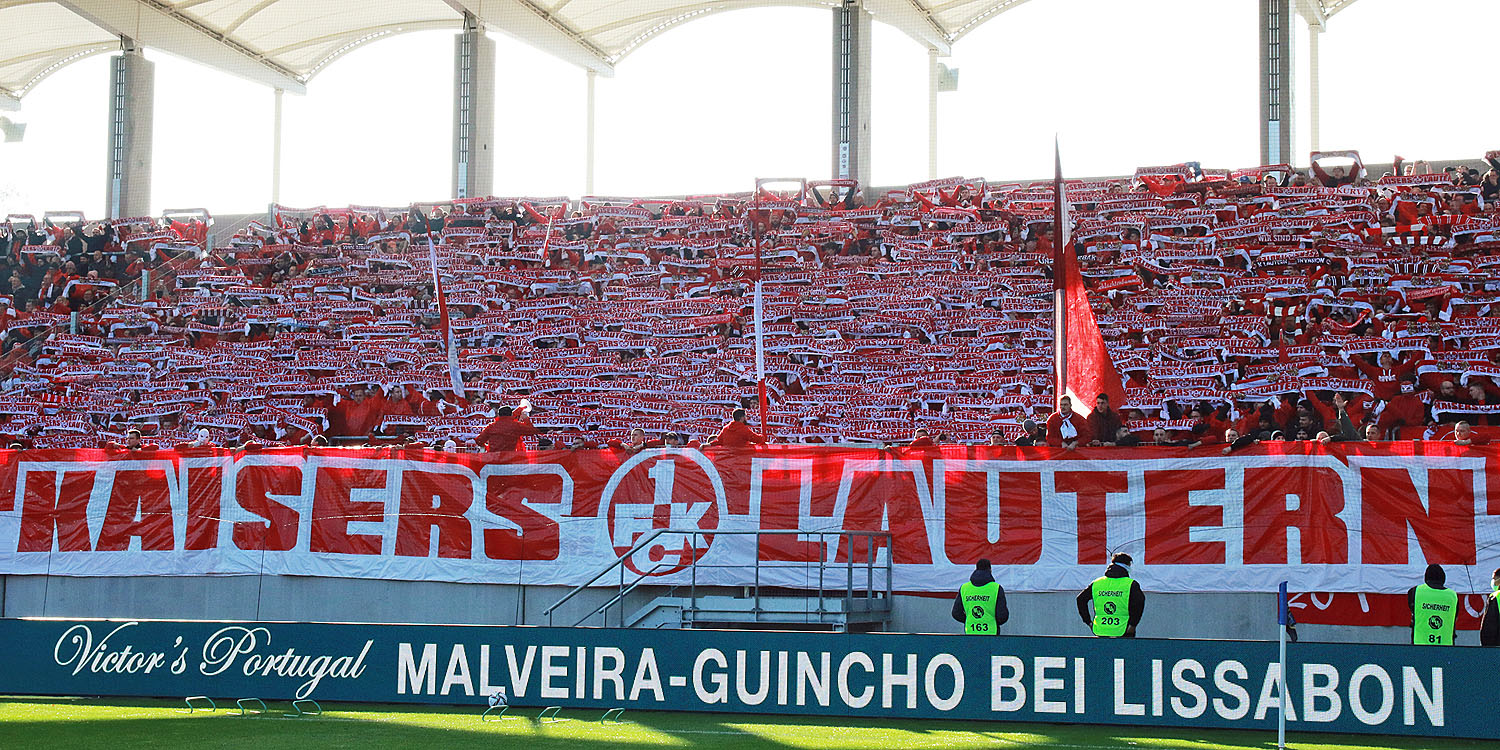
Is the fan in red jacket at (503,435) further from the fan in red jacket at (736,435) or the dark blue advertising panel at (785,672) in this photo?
the dark blue advertising panel at (785,672)

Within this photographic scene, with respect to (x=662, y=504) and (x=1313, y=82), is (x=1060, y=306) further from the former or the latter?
(x=1313, y=82)

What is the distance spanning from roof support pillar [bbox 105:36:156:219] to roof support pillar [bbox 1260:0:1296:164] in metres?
22.9

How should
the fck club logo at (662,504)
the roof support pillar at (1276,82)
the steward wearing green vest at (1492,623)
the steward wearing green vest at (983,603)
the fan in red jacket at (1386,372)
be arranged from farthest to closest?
the roof support pillar at (1276,82), the fan in red jacket at (1386,372), the fck club logo at (662,504), the steward wearing green vest at (983,603), the steward wearing green vest at (1492,623)

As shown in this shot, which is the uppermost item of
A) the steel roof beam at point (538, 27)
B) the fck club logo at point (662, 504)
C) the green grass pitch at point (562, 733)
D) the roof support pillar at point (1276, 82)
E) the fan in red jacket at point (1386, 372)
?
the steel roof beam at point (538, 27)

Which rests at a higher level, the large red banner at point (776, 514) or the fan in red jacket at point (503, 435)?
the fan in red jacket at point (503, 435)

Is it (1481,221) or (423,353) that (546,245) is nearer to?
(423,353)

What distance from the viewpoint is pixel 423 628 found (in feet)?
38.3

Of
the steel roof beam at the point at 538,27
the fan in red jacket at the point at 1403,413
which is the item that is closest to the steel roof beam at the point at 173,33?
the steel roof beam at the point at 538,27

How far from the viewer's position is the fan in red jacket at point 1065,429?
48.9 ft

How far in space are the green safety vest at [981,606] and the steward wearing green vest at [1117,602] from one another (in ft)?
2.63

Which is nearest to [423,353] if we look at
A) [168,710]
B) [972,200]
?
[972,200]

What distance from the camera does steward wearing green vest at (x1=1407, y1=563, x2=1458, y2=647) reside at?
11891 mm

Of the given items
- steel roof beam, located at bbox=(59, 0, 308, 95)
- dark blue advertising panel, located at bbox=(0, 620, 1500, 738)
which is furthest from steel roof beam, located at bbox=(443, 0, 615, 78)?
dark blue advertising panel, located at bbox=(0, 620, 1500, 738)

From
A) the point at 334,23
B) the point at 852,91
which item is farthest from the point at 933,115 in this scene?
the point at 334,23
